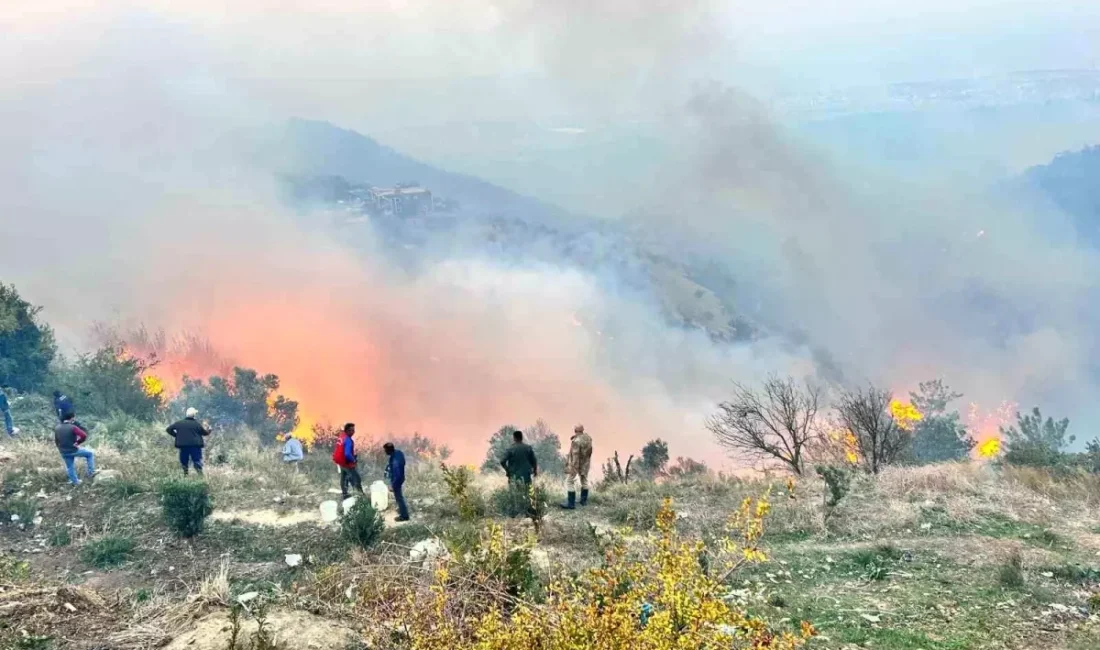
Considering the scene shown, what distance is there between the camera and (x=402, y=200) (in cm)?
14462

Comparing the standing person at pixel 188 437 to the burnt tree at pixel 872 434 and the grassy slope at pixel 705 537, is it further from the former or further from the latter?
the burnt tree at pixel 872 434

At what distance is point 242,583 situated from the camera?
28.8ft

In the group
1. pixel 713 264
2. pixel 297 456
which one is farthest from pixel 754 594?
pixel 713 264

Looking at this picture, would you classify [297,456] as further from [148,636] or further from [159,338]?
[159,338]

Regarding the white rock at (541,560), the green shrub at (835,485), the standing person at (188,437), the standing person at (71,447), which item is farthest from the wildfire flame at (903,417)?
the standing person at (71,447)

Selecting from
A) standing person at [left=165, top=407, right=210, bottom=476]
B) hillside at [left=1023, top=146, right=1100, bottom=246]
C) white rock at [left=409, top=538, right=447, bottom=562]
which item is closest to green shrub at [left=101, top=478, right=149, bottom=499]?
standing person at [left=165, top=407, right=210, bottom=476]

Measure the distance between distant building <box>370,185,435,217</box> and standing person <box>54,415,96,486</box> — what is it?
418 ft

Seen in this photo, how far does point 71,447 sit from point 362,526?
6362 mm

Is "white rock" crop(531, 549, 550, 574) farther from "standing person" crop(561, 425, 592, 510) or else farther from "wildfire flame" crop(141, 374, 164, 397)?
"wildfire flame" crop(141, 374, 164, 397)

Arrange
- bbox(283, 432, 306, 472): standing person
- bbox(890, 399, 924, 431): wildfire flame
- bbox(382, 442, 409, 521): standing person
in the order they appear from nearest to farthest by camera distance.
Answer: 1. bbox(382, 442, 409, 521): standing person
2. bbox(283, 432, 306, 472): standing person
3. bbox(890, 399, 924, 431): wildfire flame

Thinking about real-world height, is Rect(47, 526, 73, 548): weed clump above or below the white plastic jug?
below

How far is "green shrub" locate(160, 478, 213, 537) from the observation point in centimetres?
1056

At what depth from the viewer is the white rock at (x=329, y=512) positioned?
11.4 m

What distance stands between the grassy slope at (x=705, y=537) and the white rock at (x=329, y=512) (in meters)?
0.37
